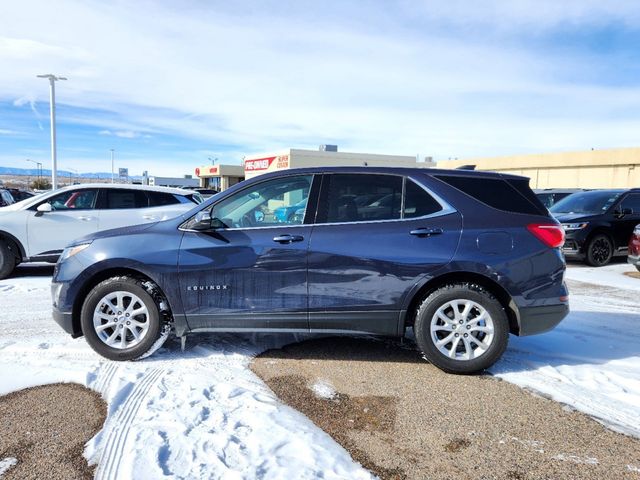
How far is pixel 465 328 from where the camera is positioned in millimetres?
4062

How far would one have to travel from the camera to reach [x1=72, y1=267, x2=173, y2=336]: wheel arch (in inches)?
169

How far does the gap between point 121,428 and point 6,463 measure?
25.2 inches

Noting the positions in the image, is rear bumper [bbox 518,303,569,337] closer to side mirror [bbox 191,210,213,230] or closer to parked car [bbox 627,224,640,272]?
side mirror [bbox 191,210,213,230]

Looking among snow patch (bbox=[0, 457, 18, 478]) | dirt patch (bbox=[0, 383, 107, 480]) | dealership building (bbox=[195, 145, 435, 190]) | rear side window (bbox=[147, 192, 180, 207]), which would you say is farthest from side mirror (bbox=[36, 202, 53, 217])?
dealership building (bbox=[195, 145, 435, 190])

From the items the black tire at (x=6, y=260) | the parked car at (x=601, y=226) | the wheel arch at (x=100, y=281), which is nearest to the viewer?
the wheel arch at (x=100, y=281)

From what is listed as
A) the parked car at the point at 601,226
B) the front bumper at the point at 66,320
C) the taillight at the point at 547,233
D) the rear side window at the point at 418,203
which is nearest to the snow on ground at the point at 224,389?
the front bumper at the point at 66,320

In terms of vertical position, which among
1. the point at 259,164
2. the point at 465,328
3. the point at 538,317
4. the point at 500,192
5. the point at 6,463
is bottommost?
the point at 6,463

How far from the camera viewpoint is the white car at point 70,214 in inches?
321

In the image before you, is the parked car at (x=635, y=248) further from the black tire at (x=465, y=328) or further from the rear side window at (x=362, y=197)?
the rear side window at (x=362, y=197)

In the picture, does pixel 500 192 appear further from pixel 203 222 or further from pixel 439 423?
pixel 203 222

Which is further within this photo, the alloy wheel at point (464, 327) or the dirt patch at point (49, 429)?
the alloy wheel at point (464, 327)

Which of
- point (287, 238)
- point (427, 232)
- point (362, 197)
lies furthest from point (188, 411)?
point (427, 232)

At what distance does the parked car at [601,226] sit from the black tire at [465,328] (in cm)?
711

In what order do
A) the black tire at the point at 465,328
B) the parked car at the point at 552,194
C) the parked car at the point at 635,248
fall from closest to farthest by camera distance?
1. the black tire at the point at 465,328
2. the parked car at the point at 635,248
3. the parked car at the point at 552,194
